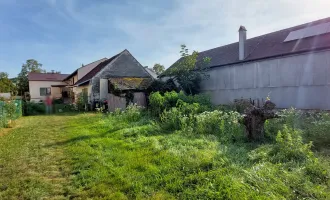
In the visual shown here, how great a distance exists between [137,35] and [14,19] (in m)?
6.69

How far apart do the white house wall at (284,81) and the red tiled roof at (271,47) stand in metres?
0.34

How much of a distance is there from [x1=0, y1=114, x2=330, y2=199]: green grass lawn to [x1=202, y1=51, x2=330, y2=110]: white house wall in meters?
7.35

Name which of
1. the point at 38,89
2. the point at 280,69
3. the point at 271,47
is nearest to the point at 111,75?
the point at 271,47

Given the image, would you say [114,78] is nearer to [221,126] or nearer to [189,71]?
[189,71]

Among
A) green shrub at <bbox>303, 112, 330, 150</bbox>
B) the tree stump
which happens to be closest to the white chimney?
green shrub at <bbox>303, 112, 330, 150</bbox>

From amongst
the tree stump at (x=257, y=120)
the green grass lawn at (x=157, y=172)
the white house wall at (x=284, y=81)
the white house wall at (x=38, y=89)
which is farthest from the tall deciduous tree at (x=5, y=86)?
the tree stump at (x=257, y=120)

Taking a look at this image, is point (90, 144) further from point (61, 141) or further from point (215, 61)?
point (215, 61)

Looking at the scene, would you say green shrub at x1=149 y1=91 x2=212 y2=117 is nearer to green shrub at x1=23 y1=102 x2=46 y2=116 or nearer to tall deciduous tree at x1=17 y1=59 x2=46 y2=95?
green shrub at x1=23 y1=102 x2=46 y2=116

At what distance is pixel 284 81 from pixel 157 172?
10.3 m

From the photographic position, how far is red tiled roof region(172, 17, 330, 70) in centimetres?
1028

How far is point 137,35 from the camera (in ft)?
44.8

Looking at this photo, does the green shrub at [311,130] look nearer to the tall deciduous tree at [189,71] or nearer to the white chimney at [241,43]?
the white chimney at [241,43]

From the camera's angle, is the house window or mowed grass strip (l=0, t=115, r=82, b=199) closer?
mowed grass strip (l=0, t=115, r=82, b=199)

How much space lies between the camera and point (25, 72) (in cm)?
4897
